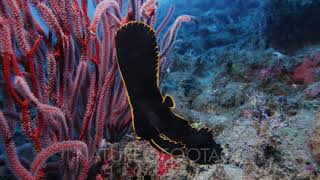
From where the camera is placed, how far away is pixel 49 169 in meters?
2.29

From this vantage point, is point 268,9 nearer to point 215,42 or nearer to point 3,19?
point 215,42

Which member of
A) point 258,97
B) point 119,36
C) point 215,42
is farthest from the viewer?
point 215,42

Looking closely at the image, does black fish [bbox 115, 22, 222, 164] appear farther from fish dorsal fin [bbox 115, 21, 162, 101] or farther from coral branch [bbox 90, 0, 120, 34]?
coral branch [bbox 90, 0, 120, 34]

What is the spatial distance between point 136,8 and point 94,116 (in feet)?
3.19

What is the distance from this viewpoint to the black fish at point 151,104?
2.08 metres

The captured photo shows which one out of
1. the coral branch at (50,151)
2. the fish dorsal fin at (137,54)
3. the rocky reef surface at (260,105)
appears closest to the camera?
the coral branch at (50,151)

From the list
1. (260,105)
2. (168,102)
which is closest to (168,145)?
(168,102)

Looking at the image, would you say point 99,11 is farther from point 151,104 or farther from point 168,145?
point 168,145

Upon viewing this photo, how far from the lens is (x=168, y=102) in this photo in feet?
7.16

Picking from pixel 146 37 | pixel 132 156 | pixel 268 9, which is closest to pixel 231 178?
pixel 132 156

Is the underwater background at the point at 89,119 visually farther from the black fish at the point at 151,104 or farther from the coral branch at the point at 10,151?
the black fish at the point at 151,104

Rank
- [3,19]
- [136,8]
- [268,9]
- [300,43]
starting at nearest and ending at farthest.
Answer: [3,19] → [136,8] → [300,43] → [268,9]

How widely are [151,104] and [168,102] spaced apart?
0.12 metres

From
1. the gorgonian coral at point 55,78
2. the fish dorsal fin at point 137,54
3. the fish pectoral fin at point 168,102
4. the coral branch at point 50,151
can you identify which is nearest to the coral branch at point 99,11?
the gorgonian coral at point 55,78
